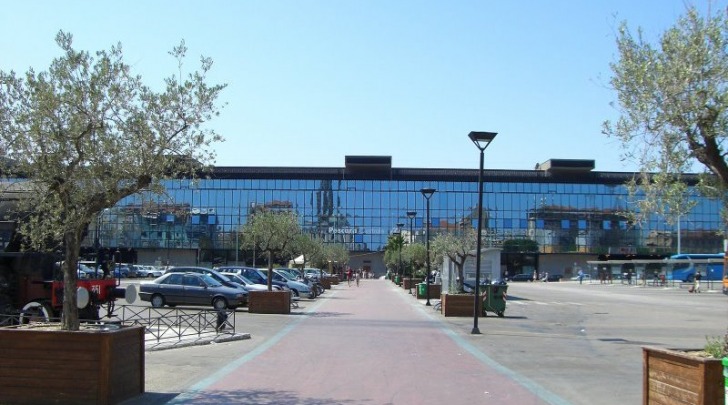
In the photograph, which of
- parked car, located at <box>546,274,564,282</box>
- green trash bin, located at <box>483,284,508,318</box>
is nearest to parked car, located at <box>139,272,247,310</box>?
green trash bin, located at <box>483,284,508,318</box>

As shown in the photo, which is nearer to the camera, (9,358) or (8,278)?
(9,358)

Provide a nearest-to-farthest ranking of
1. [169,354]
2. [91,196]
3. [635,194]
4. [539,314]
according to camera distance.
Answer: [635,194] < [91,196] < [169,354] < [539,314]

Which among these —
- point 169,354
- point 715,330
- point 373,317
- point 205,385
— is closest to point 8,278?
point 169,354

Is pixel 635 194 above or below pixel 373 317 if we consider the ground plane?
above

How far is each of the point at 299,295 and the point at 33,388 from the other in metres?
31.6

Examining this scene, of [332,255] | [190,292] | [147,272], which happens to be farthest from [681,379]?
[147,272]

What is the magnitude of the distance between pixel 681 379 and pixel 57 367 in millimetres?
7060

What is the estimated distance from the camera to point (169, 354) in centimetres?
1488

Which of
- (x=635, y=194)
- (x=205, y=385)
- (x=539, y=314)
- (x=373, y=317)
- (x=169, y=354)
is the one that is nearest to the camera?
(x=635, y=194)

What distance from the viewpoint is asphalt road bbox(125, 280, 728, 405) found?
34.8 feet

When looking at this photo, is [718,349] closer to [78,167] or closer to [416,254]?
[78,167]

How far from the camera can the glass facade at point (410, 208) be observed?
102m

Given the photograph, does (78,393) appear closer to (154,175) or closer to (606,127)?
(154,175)

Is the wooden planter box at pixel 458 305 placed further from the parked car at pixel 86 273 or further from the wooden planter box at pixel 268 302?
the parked car at pixel 86 273
